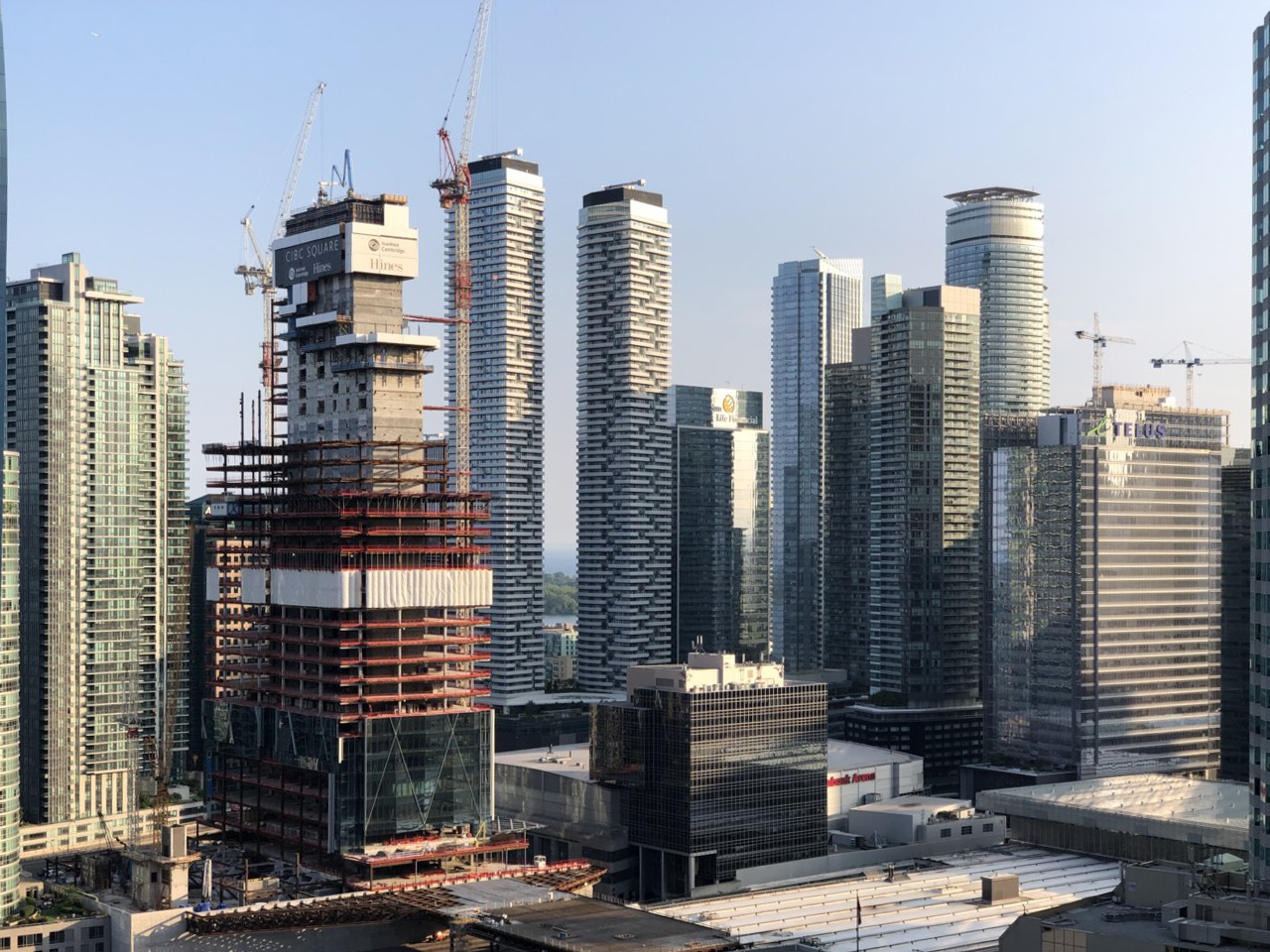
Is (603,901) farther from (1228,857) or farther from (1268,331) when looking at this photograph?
(1268,331)

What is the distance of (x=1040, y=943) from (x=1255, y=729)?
40690mm

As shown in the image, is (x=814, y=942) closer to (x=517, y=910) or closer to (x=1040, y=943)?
(x=517, y=910)

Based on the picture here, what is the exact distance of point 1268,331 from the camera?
5404 inches

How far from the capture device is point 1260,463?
13762 centimetres

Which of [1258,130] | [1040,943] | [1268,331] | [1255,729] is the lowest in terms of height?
[1040,943]

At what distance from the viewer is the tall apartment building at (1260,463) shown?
13400 centimetres

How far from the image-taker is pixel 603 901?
188625mm

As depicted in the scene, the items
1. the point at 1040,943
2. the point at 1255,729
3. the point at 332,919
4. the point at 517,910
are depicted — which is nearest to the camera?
the point at 1040,943

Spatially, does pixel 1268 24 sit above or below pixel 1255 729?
above

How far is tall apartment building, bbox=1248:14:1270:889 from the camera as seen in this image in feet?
440

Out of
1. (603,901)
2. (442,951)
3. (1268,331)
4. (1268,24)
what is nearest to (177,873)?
(442,951)

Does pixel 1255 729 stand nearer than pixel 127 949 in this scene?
Yes

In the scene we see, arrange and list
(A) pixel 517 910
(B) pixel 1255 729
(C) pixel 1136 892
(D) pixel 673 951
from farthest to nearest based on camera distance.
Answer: (A) pixel 517 910 → (D) pixel 673 951 → (B) pixel 1255 729 → (C) pixel 1136 892

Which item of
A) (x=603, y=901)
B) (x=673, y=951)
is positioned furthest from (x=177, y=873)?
(x=673, y=951)
